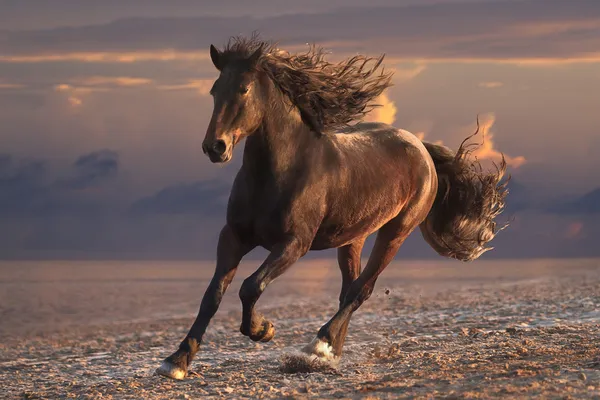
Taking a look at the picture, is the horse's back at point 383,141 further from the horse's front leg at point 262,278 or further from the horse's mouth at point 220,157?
→ the horse's mouth at point 220,157

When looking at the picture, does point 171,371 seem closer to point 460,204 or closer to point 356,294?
point 356,294

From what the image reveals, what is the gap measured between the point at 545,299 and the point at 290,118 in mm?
9322

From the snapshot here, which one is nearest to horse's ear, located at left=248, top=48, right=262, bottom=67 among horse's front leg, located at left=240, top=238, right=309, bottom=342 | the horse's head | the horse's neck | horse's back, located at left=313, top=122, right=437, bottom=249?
the horse's head

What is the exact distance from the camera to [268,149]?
9266 millimetres

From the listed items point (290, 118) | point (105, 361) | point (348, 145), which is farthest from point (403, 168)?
point (105, 361)

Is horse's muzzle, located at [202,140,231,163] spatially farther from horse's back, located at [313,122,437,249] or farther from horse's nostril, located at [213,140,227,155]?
horse's back, located at [313,122,437,249]

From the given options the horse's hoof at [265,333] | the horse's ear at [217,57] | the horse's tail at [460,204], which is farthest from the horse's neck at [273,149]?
the horse's tail at [460,204]

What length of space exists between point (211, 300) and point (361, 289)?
6.14ft

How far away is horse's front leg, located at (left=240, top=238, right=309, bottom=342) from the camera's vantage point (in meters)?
8.91

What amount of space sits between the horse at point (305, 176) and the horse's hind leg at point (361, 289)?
0.03ft

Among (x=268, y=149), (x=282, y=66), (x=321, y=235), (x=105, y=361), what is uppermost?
(x=282, y=66)

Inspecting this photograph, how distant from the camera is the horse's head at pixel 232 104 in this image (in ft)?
28.4

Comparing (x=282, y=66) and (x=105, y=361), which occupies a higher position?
(x=282, y=66)

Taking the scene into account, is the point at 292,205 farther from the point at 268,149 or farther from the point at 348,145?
the point at 348,145
